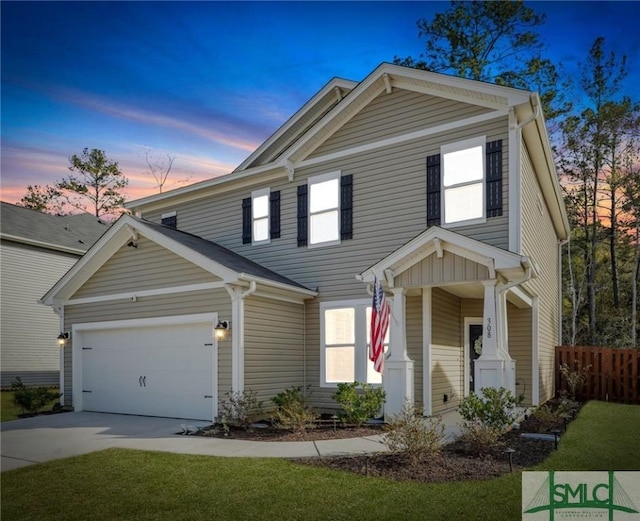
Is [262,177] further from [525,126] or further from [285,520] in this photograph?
[285,520]

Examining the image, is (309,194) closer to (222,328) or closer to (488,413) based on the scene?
(222,328)

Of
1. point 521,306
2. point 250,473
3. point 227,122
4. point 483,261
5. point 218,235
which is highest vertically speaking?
point 227,122

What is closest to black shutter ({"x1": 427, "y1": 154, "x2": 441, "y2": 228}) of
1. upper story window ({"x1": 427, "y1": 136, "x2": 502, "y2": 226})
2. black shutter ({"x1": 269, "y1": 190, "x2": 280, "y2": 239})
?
upper story window ({"x1": 427, "y1": 136, "x2": 502, "y2": 226})

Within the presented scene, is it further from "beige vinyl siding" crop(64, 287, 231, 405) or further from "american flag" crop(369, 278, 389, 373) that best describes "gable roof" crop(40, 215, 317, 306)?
"american flag" crop(369, 278, 389, 373)

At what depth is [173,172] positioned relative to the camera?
25.4 m

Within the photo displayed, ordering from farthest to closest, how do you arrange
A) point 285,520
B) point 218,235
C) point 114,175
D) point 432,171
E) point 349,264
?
1. point 114,175
2. point 218,235
3. point 349,264
4. point 432,171
5. point 285,520

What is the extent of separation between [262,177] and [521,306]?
7.06 meters

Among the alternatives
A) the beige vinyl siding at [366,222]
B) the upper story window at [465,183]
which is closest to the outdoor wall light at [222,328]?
the beige vinyl siding at [366,222]

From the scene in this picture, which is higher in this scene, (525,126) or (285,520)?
(525,126)

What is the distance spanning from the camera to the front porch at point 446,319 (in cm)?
876

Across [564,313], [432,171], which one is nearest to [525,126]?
[432,171]

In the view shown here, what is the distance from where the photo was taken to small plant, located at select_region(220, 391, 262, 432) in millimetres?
9762

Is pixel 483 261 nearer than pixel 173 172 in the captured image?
A: Yes

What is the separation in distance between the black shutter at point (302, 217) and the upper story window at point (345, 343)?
65.4 inches
